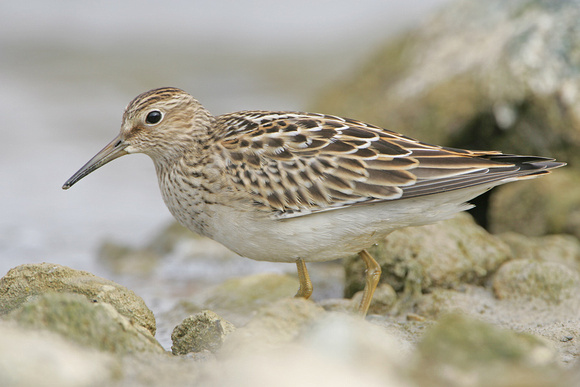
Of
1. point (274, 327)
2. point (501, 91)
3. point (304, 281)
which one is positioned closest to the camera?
point (274, 327)

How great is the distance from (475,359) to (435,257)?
323cm

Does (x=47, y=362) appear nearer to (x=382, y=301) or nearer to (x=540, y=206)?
(x=382, y=301)

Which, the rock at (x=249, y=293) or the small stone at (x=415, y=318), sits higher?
the small stone at (x=415, y=318)

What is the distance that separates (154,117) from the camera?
669 cm

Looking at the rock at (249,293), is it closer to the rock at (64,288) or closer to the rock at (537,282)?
the rock at (64,288)

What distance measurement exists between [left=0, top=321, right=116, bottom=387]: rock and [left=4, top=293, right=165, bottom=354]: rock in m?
0.11

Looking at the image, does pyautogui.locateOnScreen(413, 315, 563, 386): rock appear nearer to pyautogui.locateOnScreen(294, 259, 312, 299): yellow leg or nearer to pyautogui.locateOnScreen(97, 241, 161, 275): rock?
pyautogui.locateOnScreen(294, 259, 312, 299): yellow leg

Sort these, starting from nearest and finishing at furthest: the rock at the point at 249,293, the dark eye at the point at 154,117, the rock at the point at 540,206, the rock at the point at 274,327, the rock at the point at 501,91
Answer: the rock at the point at 274,327 → the dark eye at the point at 154,117 → the rock at the point at 249,293 → the rock at the point at 540,206 → the rock at the point at 501,91

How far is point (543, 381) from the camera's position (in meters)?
3.57

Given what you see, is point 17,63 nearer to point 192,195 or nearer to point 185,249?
point 185,249

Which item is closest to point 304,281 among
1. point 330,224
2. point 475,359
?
point 330,224

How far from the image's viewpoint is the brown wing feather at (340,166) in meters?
5.86

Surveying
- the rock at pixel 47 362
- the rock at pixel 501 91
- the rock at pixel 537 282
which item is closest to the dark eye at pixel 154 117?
the rock at pixel 47 362

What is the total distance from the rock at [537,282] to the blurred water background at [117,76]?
4.69 m
